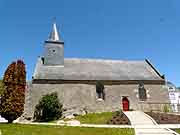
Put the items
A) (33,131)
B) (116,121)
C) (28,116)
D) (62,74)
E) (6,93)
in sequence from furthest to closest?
1. (62,74)
2. (28,116)
3. (116,121)
4. (6,93)
5. (33,131)

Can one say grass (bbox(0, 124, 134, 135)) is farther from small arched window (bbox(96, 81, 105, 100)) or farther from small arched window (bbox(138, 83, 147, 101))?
small arched window (bbox(138, 83, 147, 101))

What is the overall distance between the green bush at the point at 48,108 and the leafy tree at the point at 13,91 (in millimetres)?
6373

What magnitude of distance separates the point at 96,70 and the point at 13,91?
567 inches

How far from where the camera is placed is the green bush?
86.5ft

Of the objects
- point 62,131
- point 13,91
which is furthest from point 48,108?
point 62,131

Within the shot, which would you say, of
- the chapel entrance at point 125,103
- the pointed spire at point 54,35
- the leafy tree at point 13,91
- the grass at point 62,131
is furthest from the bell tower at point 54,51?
the grass at point 62,131

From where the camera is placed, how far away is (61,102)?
93.3 ft

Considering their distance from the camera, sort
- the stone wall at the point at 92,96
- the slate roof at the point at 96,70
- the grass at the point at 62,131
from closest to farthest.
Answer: the grass at the point at 62,131, the stone wall at the point at 92,96, the slate roof at the point at 96,70

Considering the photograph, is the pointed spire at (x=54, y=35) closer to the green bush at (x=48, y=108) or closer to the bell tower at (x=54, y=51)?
the bell tower at (x=54, y=51)

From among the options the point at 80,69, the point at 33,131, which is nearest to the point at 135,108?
the point at 80,69

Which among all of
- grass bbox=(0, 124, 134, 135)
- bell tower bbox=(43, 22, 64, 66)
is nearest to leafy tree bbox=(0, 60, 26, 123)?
grass bbox=(0, 124, 134, 135)

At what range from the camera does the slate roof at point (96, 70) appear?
30.1 meters

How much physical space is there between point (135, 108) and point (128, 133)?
50.1ft

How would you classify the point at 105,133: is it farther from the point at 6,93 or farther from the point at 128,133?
the point at 6,93
